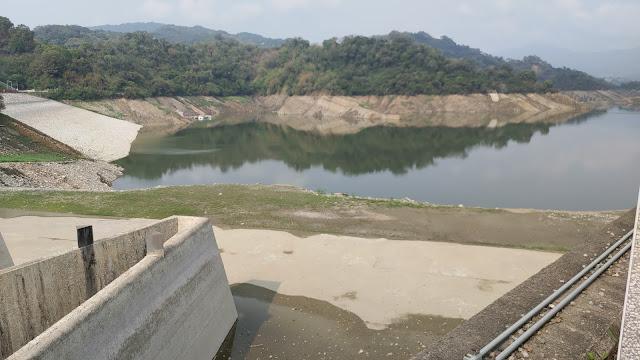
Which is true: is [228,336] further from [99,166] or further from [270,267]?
[99,166]

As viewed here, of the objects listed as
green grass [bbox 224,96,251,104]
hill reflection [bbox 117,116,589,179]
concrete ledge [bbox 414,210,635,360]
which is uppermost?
green grass [bbox 224,96,251,104]

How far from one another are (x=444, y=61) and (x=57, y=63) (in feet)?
252

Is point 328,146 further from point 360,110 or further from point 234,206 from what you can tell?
point 360,110

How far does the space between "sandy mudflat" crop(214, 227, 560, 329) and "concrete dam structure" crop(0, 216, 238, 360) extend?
11.7 feet

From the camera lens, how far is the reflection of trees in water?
38219 mm

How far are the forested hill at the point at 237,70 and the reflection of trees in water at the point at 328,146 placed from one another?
2065cm

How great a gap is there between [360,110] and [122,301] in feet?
277

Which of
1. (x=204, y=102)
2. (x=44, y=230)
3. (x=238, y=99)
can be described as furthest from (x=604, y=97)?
(x=44, y=230)

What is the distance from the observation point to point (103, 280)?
8344mm

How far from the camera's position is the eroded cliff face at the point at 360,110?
7494 centimetres

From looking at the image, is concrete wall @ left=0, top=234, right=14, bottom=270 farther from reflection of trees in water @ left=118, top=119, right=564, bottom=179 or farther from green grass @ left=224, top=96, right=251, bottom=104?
green grass @ left=224, top=96, right=251, bottom=104

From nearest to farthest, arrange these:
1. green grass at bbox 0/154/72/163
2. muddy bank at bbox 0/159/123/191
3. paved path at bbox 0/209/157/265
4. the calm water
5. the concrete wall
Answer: the concrete wall
paved path at bbox 0/209/157/265
muddy bank at bbox 0/159/123/191
green grass at bbox 0/154/72/163
the calm water

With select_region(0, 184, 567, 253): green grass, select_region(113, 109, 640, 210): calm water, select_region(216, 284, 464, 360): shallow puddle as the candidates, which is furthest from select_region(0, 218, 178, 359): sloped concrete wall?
select_region(113, 109, 640, 210): calm water

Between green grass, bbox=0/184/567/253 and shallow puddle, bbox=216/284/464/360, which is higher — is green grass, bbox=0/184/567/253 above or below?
above
